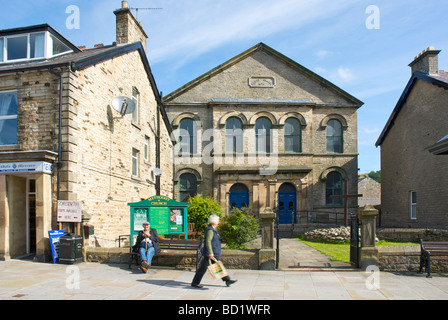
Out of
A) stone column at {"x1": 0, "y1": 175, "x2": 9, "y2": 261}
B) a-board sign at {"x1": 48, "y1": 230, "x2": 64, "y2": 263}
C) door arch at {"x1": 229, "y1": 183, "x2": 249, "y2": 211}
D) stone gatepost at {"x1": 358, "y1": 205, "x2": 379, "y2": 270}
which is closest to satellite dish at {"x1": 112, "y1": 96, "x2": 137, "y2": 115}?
stone column at {"x1": 0, "y1": 175, "x2": 9, "y2": 261}

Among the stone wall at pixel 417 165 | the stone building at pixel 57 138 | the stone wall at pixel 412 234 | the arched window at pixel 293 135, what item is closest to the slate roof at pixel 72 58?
the stone building at pixel 57 138

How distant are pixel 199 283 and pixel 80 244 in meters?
4.76

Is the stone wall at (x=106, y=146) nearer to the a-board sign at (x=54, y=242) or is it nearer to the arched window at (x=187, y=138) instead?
the a-board sign at (x=54, y=242)

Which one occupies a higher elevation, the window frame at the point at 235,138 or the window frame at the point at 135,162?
the window frame at the point at 235,138

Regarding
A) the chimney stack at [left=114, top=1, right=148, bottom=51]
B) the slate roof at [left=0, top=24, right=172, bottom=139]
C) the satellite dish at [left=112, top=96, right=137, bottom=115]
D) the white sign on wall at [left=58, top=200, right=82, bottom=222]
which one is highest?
the chimney stack at [left=114, top=1, right=148, bottom=51]

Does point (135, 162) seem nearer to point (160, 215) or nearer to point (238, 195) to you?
point (160, 215)

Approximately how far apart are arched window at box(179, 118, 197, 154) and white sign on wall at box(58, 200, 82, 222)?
1444cm

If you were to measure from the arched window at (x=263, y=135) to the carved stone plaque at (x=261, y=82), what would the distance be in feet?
7.55

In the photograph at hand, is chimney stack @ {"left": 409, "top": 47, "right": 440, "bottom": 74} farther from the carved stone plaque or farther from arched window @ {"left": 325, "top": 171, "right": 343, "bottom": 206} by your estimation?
the carved stone plaque

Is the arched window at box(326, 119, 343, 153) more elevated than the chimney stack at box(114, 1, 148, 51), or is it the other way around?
the chimney stack at box(114, 1, 148, 51)

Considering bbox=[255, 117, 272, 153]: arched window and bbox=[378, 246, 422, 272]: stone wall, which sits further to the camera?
bbox=[255, 117, 272, 153]: arched window

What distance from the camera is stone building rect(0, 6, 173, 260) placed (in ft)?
38.5

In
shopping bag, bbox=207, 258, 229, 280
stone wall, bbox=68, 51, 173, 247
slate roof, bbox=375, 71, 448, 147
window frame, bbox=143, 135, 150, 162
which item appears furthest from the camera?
slate roof, bbox=375, 71, 448, 147

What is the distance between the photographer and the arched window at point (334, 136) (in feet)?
86.4
